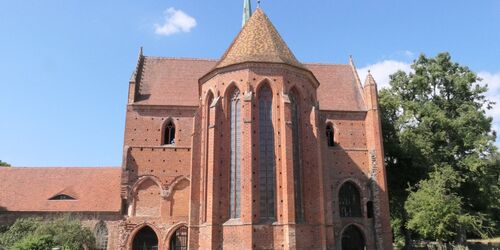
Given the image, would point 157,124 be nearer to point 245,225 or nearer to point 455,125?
point 245,225

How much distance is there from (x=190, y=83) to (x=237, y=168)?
39.1 feet

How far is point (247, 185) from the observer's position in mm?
22172

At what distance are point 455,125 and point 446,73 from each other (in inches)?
197

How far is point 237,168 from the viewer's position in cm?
2336

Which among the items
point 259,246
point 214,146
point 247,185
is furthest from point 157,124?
point 259,246

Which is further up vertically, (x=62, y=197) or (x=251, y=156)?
(x=251, y=156)

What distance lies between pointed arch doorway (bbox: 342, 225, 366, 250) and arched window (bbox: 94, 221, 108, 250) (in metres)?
17.1

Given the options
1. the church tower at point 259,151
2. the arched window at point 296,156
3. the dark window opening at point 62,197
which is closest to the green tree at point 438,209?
the church tower at point 259,151

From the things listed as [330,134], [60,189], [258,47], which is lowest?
[60,189]

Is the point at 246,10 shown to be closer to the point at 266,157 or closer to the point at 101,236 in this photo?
the point at 266,157

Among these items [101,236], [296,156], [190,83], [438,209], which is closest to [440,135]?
[438,209]

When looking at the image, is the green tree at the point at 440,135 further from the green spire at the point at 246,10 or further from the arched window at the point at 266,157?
the green spire at the point at 246,10

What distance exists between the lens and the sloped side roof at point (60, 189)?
2956 centimetres

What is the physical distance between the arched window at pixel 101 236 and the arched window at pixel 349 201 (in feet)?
56.1
